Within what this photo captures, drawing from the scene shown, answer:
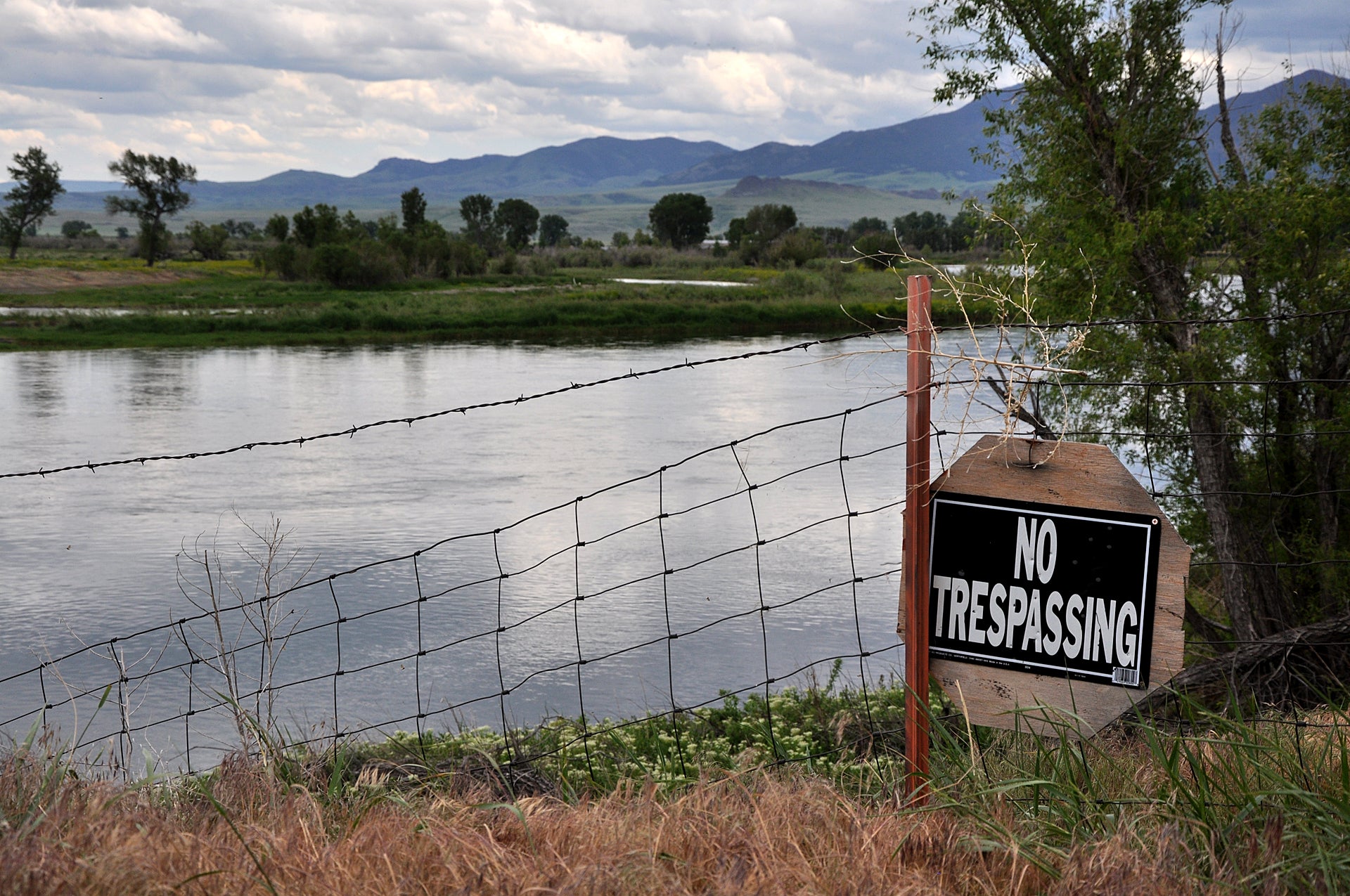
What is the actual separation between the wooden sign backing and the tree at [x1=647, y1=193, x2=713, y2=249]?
107 metres

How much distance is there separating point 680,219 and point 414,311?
6763cm

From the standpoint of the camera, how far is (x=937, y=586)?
313cm

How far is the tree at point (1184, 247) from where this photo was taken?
10.3 meters

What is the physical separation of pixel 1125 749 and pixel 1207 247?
8.15m

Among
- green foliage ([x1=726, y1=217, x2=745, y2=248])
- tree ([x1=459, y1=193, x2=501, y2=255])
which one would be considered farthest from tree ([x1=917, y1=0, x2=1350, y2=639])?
tree ([x1=459, y1=193, x2=501, y2=255])

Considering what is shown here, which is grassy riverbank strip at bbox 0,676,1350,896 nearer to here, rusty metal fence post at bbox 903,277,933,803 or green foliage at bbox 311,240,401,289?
rusty metal fence post at bbox 903,277,933,803

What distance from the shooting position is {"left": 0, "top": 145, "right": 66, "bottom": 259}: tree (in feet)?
Answer: 271

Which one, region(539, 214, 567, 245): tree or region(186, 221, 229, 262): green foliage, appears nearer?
region(186, 221, 229, 262): green foliage

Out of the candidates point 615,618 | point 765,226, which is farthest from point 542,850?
point 765,226

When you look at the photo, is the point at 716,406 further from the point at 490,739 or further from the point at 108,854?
the point at 108,854

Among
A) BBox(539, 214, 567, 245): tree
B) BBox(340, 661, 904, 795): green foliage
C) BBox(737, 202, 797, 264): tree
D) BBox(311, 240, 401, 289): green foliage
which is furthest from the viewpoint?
BBox(539, 214, 567, 245): tree

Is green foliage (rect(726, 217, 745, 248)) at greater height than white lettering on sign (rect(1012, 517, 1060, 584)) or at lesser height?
greater

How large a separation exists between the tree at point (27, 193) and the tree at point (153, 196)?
20.0 feet

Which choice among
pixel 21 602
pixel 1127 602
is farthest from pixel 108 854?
pixel 21 602
